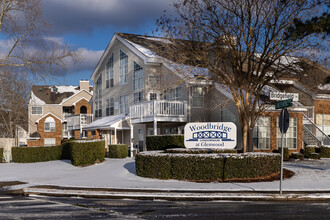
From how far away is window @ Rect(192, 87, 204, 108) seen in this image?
29016 millimetres

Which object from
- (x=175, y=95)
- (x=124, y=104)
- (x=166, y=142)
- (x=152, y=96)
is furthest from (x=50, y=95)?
(x=166, y=142)

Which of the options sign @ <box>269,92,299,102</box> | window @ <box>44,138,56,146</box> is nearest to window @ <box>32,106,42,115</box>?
window @ <box>44,138,56,146</box>

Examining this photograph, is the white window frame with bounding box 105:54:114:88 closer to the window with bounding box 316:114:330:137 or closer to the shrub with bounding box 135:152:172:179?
the window with bounding box 316:114:330:137

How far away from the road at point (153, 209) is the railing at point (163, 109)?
15351mm

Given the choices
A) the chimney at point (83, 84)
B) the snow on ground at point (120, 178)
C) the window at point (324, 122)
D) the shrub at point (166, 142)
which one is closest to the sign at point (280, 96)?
the snow on ground at point (120, 178)

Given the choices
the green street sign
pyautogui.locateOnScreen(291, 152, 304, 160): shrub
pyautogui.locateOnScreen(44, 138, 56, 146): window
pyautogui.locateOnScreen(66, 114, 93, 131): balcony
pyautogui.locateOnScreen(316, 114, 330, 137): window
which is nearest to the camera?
the green street sign

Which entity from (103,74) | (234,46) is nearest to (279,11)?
(234,46)

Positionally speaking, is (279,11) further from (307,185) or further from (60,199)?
(60,199)

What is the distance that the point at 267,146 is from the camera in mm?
26781

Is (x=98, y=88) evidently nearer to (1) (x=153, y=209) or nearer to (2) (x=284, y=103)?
(2) (x=284, y=103)

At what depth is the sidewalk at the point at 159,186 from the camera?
42.3 feet

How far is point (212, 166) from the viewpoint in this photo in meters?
16.4

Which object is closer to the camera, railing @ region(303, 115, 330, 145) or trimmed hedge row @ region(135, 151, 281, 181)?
trimmed hedge row @ region(135, 151, 281, 181)

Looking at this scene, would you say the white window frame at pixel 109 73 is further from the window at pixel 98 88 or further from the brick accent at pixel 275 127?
the brick accent at pixel 275 127
